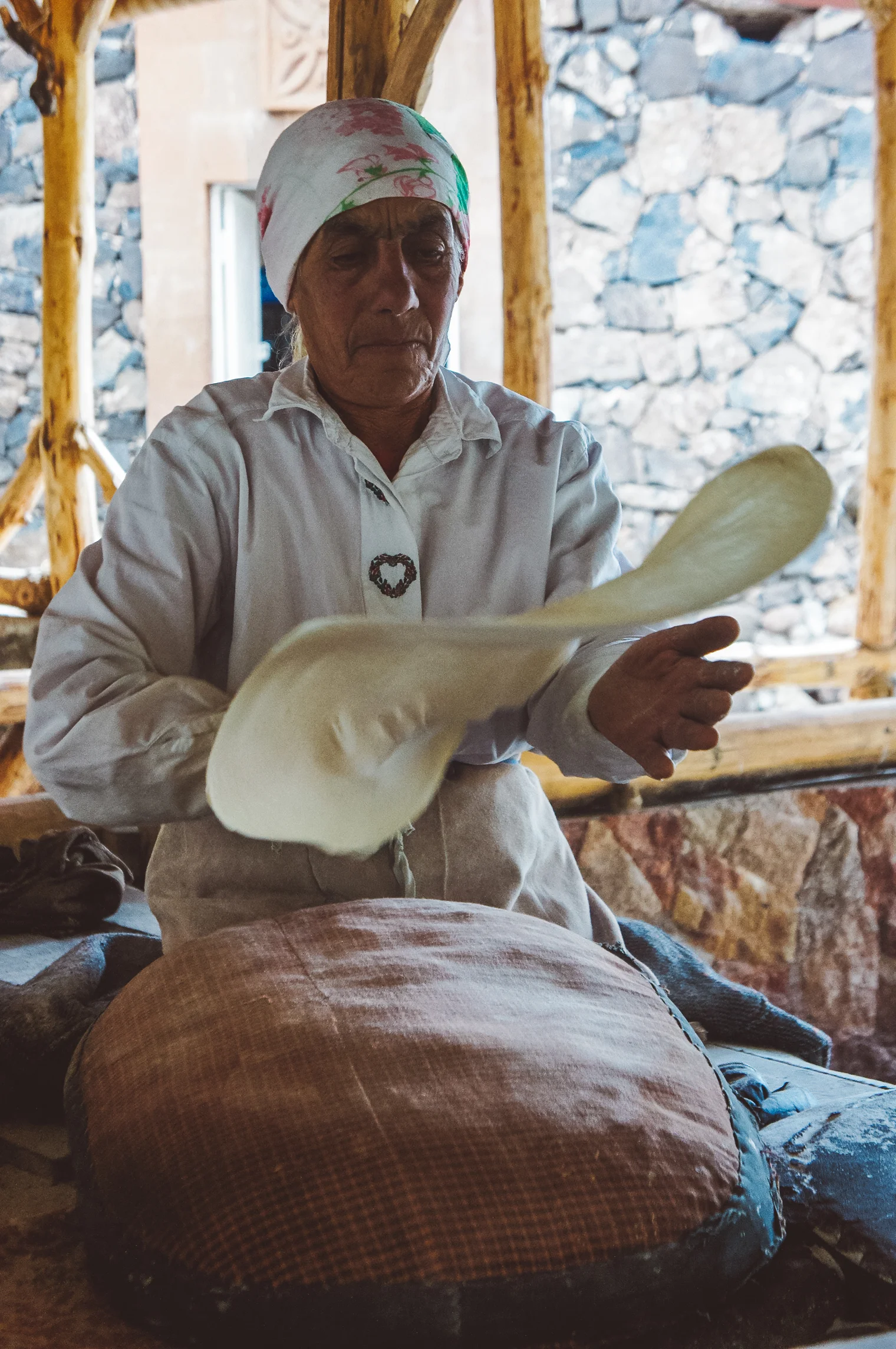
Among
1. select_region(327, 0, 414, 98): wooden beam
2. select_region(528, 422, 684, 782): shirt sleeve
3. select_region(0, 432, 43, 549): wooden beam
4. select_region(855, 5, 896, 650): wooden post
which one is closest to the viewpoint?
select_region(528, 422, 684, 782): shirt sleeve

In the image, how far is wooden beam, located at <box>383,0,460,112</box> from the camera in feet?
7.78

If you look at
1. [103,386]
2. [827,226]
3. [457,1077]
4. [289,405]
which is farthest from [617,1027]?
[827,226]

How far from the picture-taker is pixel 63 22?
409 cm

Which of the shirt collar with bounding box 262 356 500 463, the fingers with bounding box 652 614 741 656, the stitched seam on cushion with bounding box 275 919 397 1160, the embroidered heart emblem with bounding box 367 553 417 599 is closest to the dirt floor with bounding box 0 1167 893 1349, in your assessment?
the stitched seam on cushion with bounding box 275 919 397 1160

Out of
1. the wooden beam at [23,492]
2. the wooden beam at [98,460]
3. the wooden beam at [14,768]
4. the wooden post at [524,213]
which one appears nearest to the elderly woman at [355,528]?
the wooden post at [524,213]

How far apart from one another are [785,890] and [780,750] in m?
0.33

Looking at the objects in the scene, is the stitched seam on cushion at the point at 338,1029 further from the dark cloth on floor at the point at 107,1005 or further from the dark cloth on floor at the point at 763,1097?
the dark cloth on floor at the point at 763,1097

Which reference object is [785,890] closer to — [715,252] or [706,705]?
[706,705]

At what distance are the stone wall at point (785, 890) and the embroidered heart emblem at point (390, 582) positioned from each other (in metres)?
1.16

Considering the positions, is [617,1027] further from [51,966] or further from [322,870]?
[51,966]

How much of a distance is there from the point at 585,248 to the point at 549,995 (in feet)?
21.0

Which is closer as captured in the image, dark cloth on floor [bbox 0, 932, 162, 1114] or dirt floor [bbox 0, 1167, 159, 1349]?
dirt floor [bbox 0, 1167, 159, 1349]

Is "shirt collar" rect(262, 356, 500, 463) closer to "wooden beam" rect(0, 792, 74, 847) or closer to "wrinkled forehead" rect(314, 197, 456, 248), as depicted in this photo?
"wrinkled forehead" rect(314, 197, 456, 248)

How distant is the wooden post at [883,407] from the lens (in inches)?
156
